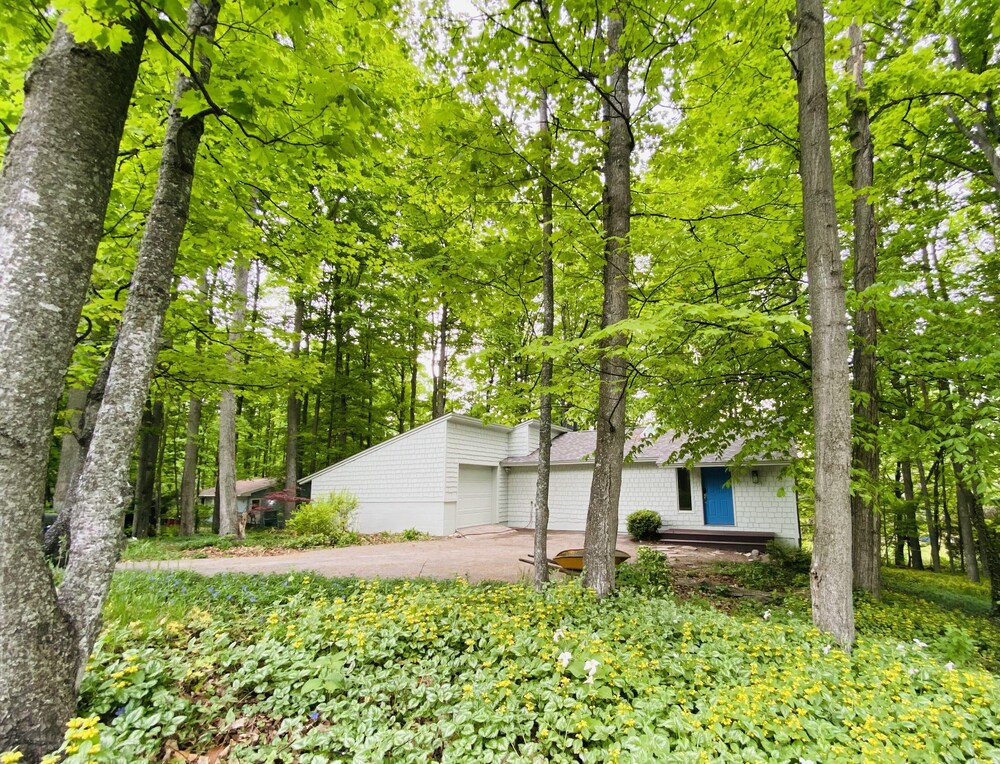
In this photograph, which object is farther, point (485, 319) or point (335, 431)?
point (335, 431)

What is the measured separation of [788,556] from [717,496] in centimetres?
390

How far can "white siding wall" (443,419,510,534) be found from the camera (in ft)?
46.4

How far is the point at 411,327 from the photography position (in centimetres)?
2039

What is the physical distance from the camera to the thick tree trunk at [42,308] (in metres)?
1.89

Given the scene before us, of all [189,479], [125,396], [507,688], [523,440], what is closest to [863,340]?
[507,688]

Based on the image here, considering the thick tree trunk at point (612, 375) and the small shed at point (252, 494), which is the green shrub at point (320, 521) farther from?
the small shed at point (252, 494)

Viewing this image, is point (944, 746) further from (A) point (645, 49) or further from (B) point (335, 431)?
(B) point (335, 431)

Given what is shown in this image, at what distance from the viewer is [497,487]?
56.6ft

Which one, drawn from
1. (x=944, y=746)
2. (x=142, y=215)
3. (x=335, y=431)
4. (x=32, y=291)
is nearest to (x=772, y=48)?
(x=944, y=746)

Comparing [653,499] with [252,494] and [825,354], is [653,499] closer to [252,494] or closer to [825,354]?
[825,354]

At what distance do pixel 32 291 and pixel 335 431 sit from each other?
19298 millimetres

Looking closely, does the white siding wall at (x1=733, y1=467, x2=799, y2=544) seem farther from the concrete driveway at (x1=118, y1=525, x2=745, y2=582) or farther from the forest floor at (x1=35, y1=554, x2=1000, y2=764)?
the forest floor at (x1=35, y1=554, x2=1000, y2=764)

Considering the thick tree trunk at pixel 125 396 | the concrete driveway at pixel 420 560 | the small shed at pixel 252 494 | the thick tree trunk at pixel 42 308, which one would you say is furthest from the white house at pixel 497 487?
the thick tree trunk at pixel 42 308

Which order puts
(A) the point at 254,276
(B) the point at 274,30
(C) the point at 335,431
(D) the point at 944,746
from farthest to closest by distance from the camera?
(C) the point at 335,431, (A) the point at 254,276, (B) the point at 274,30, (D) the point at 944,746
